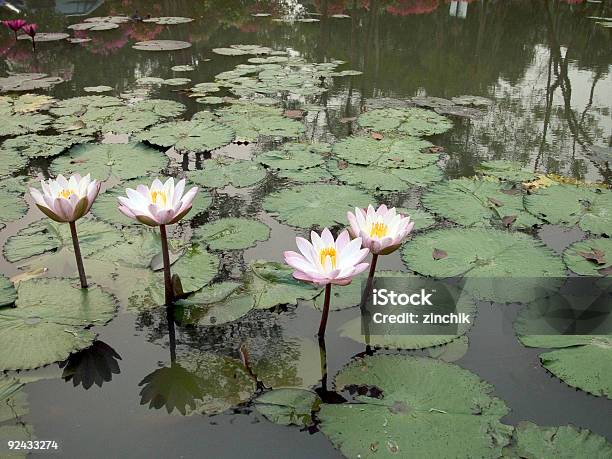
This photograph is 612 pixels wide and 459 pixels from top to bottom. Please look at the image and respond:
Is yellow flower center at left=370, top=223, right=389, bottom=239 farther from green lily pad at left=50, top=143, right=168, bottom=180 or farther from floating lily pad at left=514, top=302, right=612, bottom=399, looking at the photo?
green lily pad at left=50, top=143, right=168, bottom=180

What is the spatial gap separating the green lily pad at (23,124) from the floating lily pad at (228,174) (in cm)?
164

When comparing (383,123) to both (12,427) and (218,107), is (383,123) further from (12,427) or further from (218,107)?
(12,427)

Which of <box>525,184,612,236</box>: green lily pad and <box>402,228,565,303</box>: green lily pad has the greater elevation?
<box>525,184,612,236</box>: green lily pad

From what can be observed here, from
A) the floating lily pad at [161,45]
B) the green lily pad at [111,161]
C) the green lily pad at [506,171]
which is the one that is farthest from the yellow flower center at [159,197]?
the floating lily pad at [161,45]

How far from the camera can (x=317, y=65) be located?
20.2 feet

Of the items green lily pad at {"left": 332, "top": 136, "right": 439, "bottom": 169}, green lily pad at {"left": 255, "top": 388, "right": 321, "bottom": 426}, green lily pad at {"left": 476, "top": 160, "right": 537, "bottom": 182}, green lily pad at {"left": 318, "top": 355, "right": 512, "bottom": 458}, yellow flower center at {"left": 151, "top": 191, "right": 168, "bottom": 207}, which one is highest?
yellow flower center at {"left": 151, "top": 191, "right": 168, "bottom": 207}

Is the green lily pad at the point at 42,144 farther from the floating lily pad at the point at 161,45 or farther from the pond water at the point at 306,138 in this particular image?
the floating lily pad at the point at 161,45

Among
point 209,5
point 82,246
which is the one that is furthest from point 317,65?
point 209,5

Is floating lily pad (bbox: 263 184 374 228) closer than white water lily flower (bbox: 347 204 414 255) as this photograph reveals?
No

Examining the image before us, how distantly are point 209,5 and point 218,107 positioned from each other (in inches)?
296

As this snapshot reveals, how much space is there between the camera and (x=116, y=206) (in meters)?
2.81

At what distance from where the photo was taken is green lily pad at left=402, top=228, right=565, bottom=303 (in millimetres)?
2168

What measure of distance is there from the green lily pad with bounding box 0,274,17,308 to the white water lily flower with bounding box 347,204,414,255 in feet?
4.55

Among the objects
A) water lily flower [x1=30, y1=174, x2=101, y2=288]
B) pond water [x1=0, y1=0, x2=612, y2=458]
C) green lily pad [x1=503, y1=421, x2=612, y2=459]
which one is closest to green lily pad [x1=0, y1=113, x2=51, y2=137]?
pond water [x1=0, y1=0, x2=612, y2=458]
